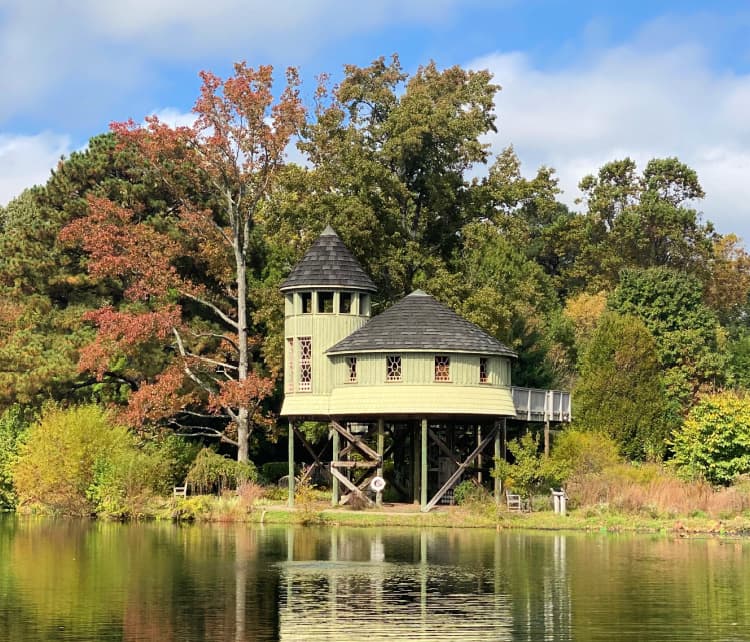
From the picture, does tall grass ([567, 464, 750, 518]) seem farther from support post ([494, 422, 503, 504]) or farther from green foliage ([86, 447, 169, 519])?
green foliage ([86, 447, 169, 519])

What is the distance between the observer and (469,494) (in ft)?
162

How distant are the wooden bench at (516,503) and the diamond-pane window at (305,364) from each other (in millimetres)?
9377

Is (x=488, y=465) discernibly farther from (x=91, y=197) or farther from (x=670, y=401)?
(x=91, y=197)

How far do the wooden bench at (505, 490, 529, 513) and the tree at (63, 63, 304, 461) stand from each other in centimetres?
1296

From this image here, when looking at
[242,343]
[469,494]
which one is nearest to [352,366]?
[469,494]

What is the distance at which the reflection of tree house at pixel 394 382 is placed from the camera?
162 feet

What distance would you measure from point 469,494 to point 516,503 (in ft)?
6.61

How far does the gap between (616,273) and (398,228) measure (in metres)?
30.9

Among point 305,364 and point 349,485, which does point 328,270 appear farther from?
point 349,485

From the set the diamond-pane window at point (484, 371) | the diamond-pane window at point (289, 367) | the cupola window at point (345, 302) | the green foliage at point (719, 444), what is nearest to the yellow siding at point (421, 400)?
the diamond-pane window at point (484, 371)

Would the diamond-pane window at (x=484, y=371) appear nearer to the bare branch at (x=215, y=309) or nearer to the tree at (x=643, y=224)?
the bare branch at (x=215, y=309)

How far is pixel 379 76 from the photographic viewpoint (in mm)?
66562

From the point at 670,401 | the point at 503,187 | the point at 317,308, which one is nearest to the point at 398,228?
the point at 503,187

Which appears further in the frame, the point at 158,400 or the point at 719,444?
the point at 158,400
